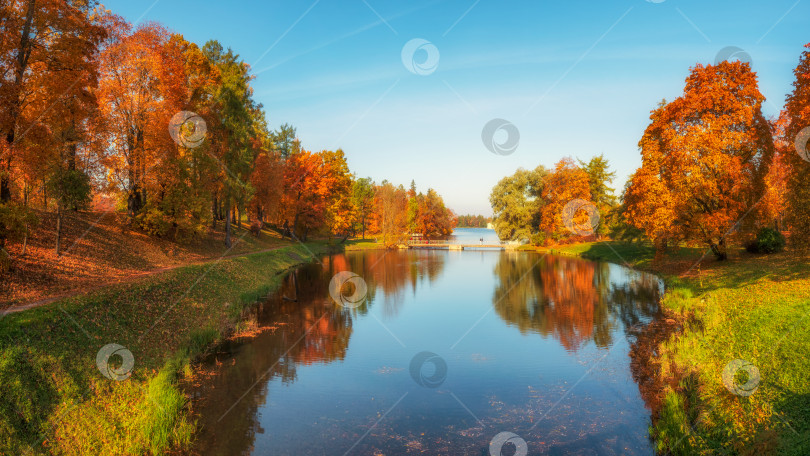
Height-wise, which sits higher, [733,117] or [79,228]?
[733,117]

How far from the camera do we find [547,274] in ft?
159

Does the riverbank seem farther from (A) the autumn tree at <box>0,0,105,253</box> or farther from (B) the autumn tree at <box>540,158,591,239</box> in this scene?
(B) the autumn tree at <box>540,158,591,239</box>

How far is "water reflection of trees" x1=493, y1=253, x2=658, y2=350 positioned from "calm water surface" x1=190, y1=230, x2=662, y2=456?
0.18 metres

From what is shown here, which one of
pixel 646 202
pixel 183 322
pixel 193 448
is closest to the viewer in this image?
pixel 193 448

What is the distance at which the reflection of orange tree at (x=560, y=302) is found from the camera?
23734 millimetres

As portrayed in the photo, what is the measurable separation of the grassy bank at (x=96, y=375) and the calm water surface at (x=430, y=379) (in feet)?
4.18

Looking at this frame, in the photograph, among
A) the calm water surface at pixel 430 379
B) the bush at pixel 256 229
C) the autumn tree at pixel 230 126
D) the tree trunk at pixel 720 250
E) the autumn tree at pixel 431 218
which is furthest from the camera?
the autumn tree at pixel 431 218

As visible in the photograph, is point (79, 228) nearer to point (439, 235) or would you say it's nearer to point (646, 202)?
point (646, 202)

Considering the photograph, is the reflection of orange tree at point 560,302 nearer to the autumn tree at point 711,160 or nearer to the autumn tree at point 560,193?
the autumn tree at point 711,160

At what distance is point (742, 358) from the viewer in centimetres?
1393

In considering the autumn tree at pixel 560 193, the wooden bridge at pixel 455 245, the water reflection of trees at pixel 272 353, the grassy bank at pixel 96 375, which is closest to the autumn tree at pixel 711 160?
the water reflection of trees at pixel 272 353

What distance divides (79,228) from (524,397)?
2710 cm

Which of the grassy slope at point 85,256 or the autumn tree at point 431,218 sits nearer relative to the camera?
the grassy slope at point 85,256

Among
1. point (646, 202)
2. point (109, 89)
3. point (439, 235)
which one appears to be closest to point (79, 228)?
point (109, 89)
